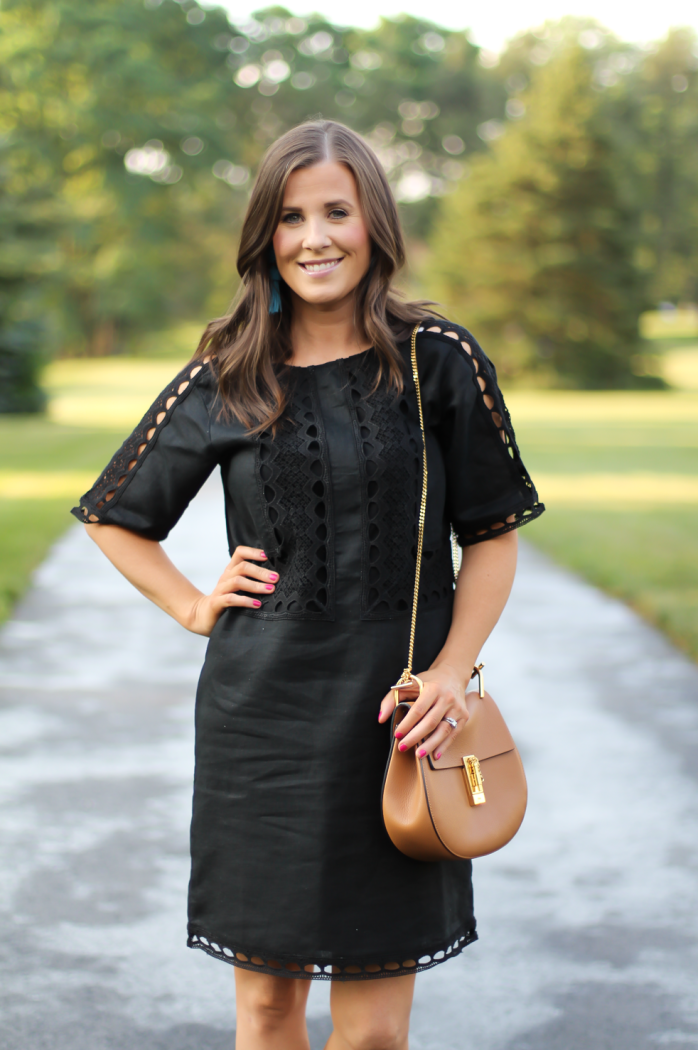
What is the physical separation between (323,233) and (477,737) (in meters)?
0.97

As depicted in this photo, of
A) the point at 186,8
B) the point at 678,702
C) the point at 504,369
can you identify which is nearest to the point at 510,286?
the point at 504,369

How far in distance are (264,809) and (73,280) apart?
6408cm

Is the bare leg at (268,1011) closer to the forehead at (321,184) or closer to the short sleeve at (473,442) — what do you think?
the short sleeve at (473,442)

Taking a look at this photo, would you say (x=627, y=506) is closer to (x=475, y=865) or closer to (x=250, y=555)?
(x=475, y=865)

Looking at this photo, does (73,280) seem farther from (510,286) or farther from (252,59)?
(510,286)

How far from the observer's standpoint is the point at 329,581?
82.5 inches

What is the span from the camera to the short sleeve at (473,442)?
214 centimetres

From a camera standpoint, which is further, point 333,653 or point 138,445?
point 138,445

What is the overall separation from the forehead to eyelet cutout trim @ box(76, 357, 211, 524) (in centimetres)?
37

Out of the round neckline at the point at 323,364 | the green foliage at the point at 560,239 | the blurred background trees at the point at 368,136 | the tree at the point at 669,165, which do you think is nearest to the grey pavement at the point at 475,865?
the round neckline at the point at 323,364

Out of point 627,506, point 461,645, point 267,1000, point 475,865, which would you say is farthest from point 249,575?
point 627,506

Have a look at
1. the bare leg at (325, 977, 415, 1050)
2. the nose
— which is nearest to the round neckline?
the nose

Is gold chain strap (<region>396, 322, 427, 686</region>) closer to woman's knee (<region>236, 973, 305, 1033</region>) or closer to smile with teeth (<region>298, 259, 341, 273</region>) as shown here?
smile with teeth (<region>298, 259, 341, 273</region>)

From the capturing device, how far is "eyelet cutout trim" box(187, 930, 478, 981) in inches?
81.7
